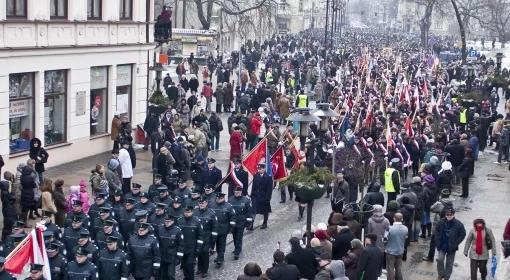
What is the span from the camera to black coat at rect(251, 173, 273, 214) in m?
20.1

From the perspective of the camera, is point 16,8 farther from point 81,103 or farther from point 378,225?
point 378,225

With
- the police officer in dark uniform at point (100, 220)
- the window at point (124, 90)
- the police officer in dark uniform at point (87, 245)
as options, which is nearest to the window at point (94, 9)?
the window at point (124, 90)

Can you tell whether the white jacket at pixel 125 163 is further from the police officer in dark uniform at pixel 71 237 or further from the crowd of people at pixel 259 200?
the police officer in dark uniform at pixel 71 237

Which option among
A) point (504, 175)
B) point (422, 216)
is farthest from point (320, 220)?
point (504, 175)

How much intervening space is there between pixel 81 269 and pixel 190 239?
289 cm

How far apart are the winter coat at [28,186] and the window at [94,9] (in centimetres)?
990

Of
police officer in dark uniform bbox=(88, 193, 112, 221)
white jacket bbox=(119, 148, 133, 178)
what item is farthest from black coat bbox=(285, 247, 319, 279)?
white jacket bbox=(119, 148, 133, 178)

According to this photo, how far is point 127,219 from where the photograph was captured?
55.5ft

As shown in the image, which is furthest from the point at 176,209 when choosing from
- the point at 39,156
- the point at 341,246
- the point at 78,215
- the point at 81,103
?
the point at 81,103

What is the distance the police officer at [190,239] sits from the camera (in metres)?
15.9

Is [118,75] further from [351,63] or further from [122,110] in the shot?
[351,63]

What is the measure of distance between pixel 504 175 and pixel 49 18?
1430 cm

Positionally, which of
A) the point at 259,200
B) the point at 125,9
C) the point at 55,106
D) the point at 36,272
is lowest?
the point at 259,200

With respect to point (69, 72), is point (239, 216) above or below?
below
